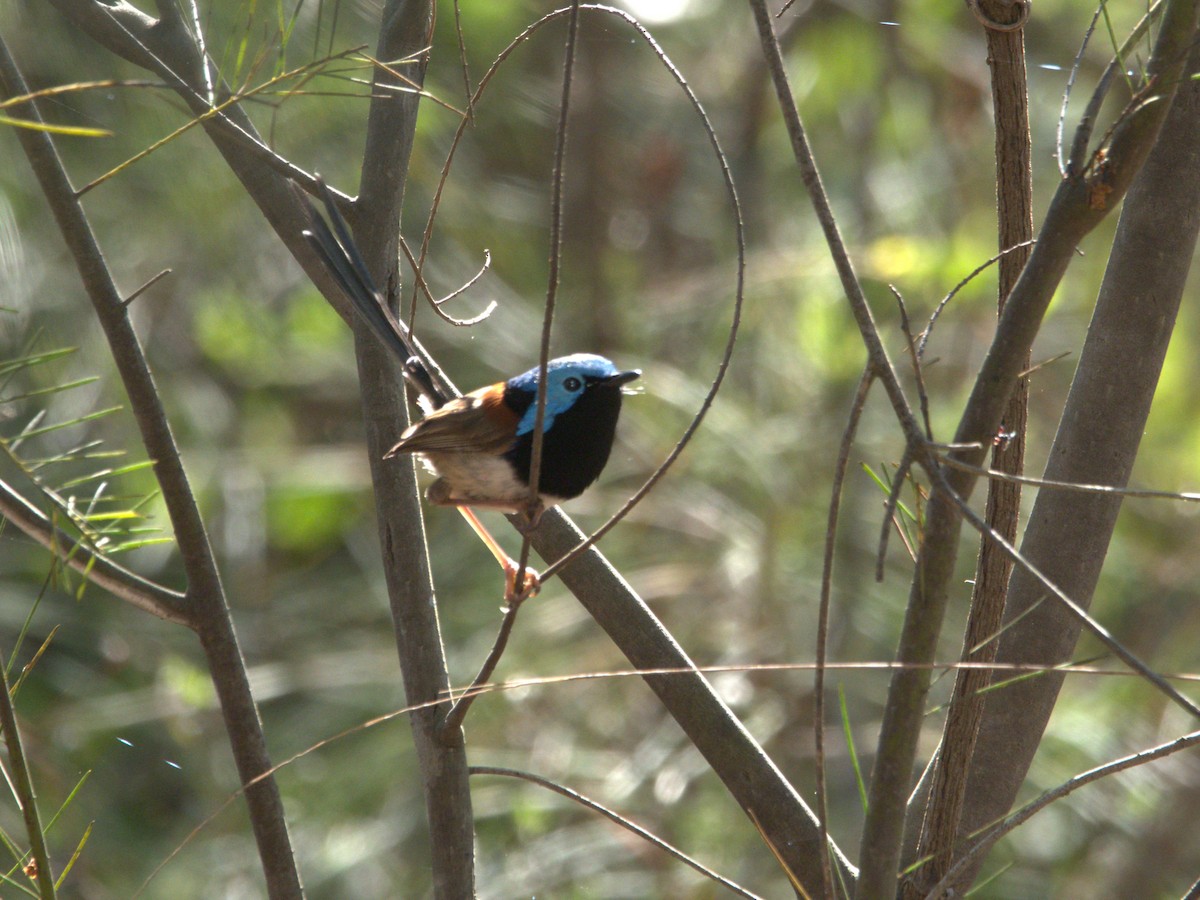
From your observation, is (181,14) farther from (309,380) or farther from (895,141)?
(895,141)

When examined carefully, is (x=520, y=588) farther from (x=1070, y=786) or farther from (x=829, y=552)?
(x=1070, y=786)

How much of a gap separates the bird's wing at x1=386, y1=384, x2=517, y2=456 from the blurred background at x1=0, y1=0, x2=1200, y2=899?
2.25 meters

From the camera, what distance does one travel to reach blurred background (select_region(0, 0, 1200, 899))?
225 inches

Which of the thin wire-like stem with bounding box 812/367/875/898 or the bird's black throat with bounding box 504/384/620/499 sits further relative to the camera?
the bird's black throat with bounding box 504/384/620/499

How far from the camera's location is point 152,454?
2.12m

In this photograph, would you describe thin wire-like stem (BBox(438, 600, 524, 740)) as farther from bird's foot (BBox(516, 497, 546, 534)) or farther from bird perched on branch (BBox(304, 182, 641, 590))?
bird perched on branch (BBox(304, 182, 641, 590))

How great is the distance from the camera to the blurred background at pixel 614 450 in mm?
5711

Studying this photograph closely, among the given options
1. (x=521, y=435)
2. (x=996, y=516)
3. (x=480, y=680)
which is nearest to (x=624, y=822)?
(x=480, y=680)

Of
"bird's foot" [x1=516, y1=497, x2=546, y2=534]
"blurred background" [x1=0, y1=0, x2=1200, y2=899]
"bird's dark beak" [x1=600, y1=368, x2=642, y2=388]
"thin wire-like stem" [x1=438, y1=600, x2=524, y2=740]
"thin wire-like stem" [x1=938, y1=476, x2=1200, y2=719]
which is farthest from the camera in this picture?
A: "blurred background" [x1=0, y1=0, x2=1200, y2=899]

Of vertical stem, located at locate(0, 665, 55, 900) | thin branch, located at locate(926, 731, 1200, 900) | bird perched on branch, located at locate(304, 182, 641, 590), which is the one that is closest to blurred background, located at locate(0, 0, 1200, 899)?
bird perched on branch, located at locate(304, 182, 641, 590)

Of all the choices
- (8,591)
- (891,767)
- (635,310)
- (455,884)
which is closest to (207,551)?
(455,884)

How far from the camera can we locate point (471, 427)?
287 cm

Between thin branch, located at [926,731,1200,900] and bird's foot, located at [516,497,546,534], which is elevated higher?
bird's foot, located at [516,497,546,534]

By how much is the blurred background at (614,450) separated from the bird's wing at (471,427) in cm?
225
